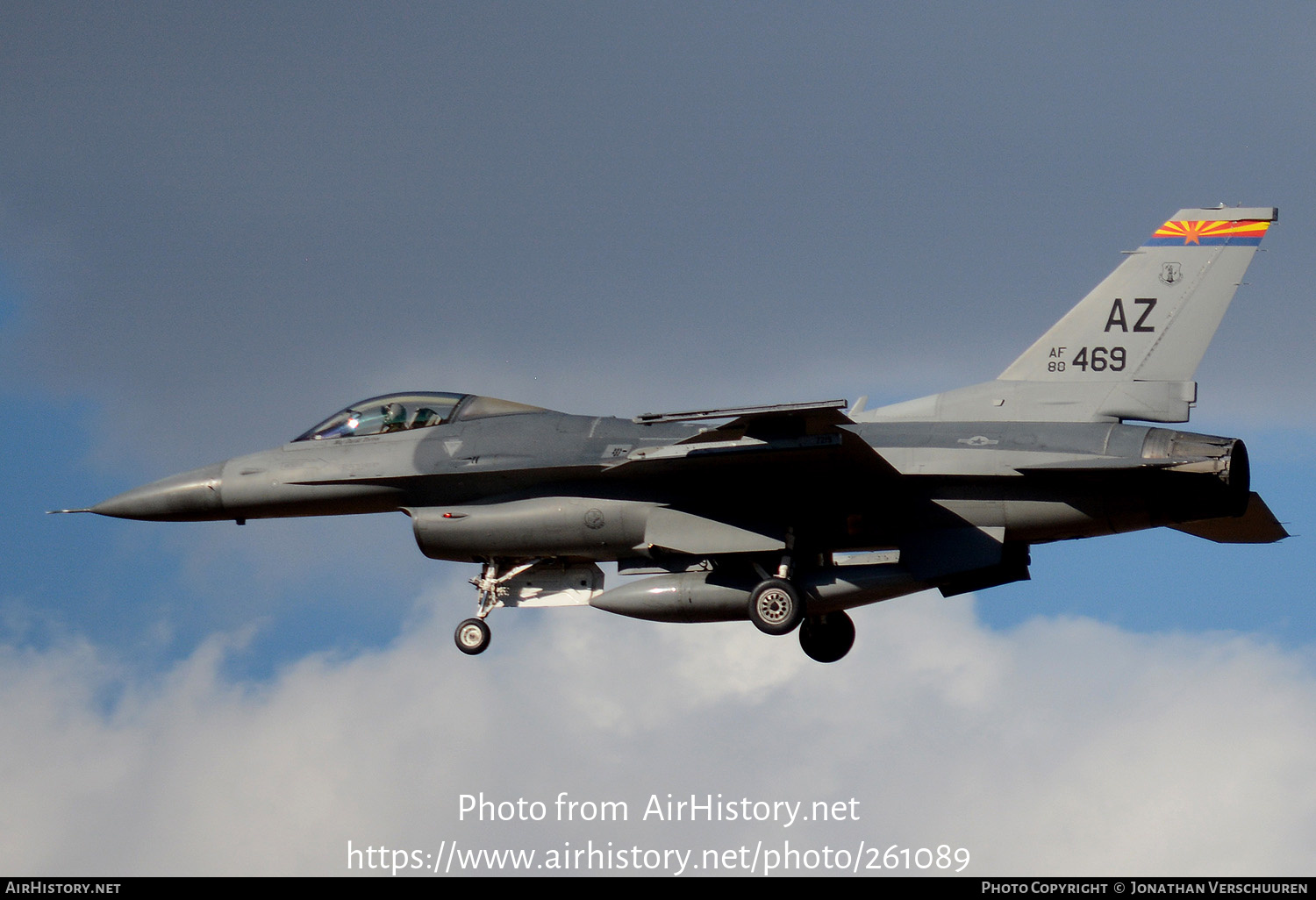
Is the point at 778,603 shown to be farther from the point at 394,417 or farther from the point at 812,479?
the point at 394,417

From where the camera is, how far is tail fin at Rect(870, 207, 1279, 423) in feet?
60.8

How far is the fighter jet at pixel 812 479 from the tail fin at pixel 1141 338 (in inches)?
0.9

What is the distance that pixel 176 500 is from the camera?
68.8 feet

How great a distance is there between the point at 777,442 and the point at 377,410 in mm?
6037

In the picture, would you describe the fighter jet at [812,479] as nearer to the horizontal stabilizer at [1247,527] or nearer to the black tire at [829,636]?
the horizontal stabilizer at [1247,527]

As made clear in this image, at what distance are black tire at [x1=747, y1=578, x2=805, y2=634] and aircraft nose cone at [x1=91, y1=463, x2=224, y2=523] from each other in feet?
23.4

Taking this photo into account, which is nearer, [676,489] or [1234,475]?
[1234,475]

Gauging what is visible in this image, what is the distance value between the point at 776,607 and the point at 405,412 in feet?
18.1

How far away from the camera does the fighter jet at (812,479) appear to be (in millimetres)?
17859

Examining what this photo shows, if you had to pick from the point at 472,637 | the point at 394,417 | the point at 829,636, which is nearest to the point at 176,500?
the point at 394,417

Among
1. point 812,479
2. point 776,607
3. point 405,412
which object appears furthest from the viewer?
point 405,412

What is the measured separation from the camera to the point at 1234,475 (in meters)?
17.5
